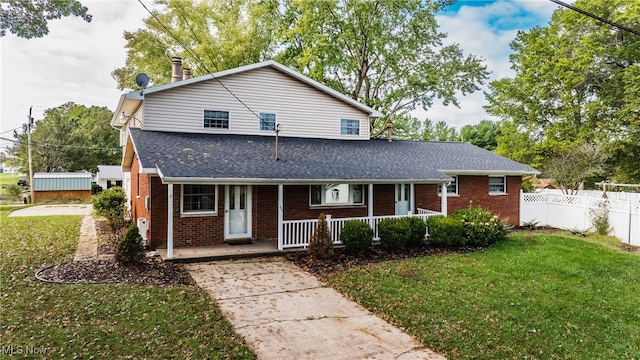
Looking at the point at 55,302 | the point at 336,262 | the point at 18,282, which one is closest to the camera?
the point at 55,302

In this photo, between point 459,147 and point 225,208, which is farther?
point 459,147

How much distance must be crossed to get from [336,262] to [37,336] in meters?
6.79

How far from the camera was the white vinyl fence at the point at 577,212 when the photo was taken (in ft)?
46.8

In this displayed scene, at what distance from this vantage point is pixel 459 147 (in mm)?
20109

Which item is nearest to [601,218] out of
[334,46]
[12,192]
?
[334,46]

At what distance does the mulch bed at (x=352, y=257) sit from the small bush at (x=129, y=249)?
12.9 feet

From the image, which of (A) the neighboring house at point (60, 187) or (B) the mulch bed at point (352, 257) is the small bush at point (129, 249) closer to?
(B) the mulch bed at point (352, 257)

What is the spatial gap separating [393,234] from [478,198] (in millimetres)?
7319

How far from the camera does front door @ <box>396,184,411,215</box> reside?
50.2ft

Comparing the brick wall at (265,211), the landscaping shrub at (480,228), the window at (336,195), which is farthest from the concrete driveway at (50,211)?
the landscaping shrub at (480,228)

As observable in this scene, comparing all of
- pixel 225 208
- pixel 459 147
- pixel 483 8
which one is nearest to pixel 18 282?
pixel 225 208

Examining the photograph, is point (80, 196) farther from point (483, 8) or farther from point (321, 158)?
point (483, 8)

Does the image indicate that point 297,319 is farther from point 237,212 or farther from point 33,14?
point 33,14

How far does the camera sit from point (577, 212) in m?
16.8
